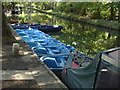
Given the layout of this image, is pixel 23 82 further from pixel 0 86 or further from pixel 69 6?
pixel 69 6

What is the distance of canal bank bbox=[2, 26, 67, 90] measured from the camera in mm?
6207

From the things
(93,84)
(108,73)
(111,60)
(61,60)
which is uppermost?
(111,60)

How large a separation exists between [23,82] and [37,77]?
26.7 inches

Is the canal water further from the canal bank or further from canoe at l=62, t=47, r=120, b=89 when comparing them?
canoe at l=62, t=47, r=120, b=89

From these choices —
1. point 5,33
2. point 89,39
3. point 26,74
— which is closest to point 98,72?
point 26,74

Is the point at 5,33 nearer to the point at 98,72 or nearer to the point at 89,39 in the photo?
the point at 98,72

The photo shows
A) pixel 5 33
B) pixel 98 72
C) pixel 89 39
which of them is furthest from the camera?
pixel 89 39

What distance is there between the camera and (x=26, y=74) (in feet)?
23.3

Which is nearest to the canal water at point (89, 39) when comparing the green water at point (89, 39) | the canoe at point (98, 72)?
the green water at point (89, 39)

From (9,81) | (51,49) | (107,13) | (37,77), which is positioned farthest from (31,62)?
(107,13)

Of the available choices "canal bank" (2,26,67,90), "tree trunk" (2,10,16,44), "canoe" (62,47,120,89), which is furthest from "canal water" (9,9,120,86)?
"tree trunk" (2,10,16,44)

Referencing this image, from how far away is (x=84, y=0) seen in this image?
4019 centimetres

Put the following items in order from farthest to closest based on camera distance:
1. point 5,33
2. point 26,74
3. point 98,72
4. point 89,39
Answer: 1. point 89,39
2. point 5,33
3. point 26,74
4. point 98,72

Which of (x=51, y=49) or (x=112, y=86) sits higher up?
(x=112, y=86)
